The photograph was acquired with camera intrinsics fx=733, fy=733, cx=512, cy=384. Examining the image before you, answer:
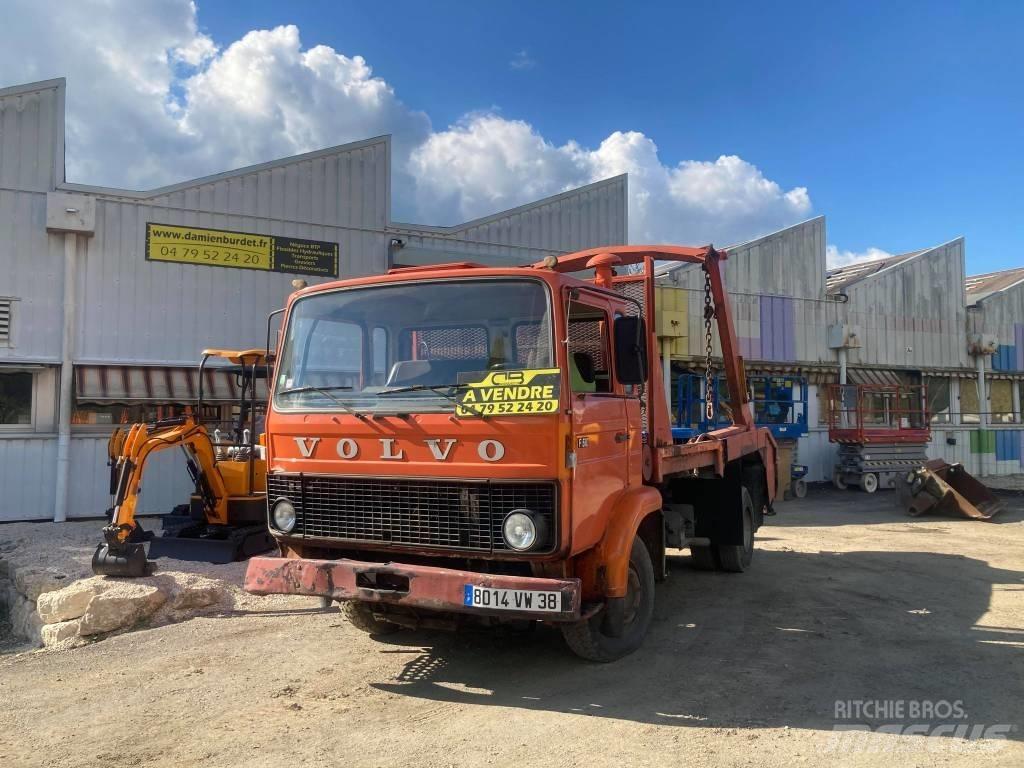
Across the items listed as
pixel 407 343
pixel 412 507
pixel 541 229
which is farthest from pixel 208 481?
pixel 541 229

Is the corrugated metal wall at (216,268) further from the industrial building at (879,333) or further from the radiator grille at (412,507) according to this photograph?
the radiator grille at (412,507)

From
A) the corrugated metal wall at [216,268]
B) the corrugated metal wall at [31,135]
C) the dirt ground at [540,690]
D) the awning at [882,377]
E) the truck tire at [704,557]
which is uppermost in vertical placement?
the corrugated metal wall at [31,135]

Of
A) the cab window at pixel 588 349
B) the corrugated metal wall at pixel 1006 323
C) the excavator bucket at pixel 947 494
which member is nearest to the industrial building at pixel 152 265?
the excavator bucket at pixel 947 494

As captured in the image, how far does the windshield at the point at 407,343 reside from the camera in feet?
14.1

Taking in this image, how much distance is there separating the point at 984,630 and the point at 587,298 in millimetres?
4170

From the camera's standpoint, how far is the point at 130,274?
11.3m

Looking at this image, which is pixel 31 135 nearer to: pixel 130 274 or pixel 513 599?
pixel 130 274

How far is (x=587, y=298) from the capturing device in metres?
4.56

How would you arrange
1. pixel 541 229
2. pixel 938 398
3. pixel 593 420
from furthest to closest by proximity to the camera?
1. pixel 938 398
2. pixel 541 229
3. pixel 593 420

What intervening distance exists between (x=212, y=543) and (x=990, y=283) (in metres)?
26.7

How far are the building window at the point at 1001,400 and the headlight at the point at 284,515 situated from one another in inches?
Answer: 922

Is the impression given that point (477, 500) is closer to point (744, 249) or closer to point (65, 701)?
point (65, 701)

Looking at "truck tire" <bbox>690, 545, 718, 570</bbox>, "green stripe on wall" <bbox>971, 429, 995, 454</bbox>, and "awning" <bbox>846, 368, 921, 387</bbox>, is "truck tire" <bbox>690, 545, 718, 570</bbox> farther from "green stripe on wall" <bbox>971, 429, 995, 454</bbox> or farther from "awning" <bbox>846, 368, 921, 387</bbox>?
"green stripe on wall" <bbox>971, 429, 995, 454</bbox>

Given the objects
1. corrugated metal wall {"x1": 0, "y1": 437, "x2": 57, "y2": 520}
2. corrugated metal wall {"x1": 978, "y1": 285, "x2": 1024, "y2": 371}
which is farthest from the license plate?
corrugated metal wall {"x1": 978, "y1": 285, "x2": 1024, "y2": 371}
